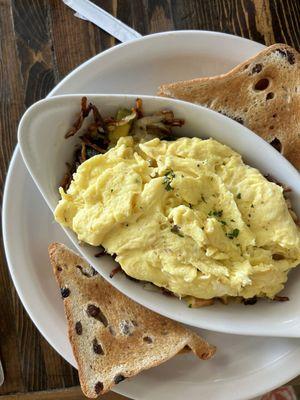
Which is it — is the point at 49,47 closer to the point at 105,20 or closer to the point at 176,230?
the point at 105,20

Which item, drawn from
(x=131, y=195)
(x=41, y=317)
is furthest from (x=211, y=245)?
(x=41, y=317)

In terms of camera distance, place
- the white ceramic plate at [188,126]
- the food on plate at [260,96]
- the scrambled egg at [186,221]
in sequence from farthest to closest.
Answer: the food on plate at [260,96], the white ceramic plate at [188,126], the scrambled egg at [186,221]

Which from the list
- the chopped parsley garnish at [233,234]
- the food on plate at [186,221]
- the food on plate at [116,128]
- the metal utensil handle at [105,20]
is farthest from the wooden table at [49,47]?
the chopped parsley garnish at [233,234]

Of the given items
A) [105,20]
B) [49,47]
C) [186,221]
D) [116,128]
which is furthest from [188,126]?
[49,47]

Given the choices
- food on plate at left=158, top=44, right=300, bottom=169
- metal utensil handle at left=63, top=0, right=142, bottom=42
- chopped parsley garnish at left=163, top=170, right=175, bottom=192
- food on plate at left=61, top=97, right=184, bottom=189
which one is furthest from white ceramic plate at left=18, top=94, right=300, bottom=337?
metal utensil handle at left=63, top=0, right=142, bottom=42

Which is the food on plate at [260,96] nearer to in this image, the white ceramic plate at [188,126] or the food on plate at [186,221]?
the white ceramic plate at [188,126]

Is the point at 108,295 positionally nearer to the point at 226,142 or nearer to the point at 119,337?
the point at 119,337

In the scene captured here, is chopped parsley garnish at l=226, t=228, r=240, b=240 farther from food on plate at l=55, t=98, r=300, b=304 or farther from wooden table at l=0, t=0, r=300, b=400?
wooden table at l=0, t=0, r=300, b=400
